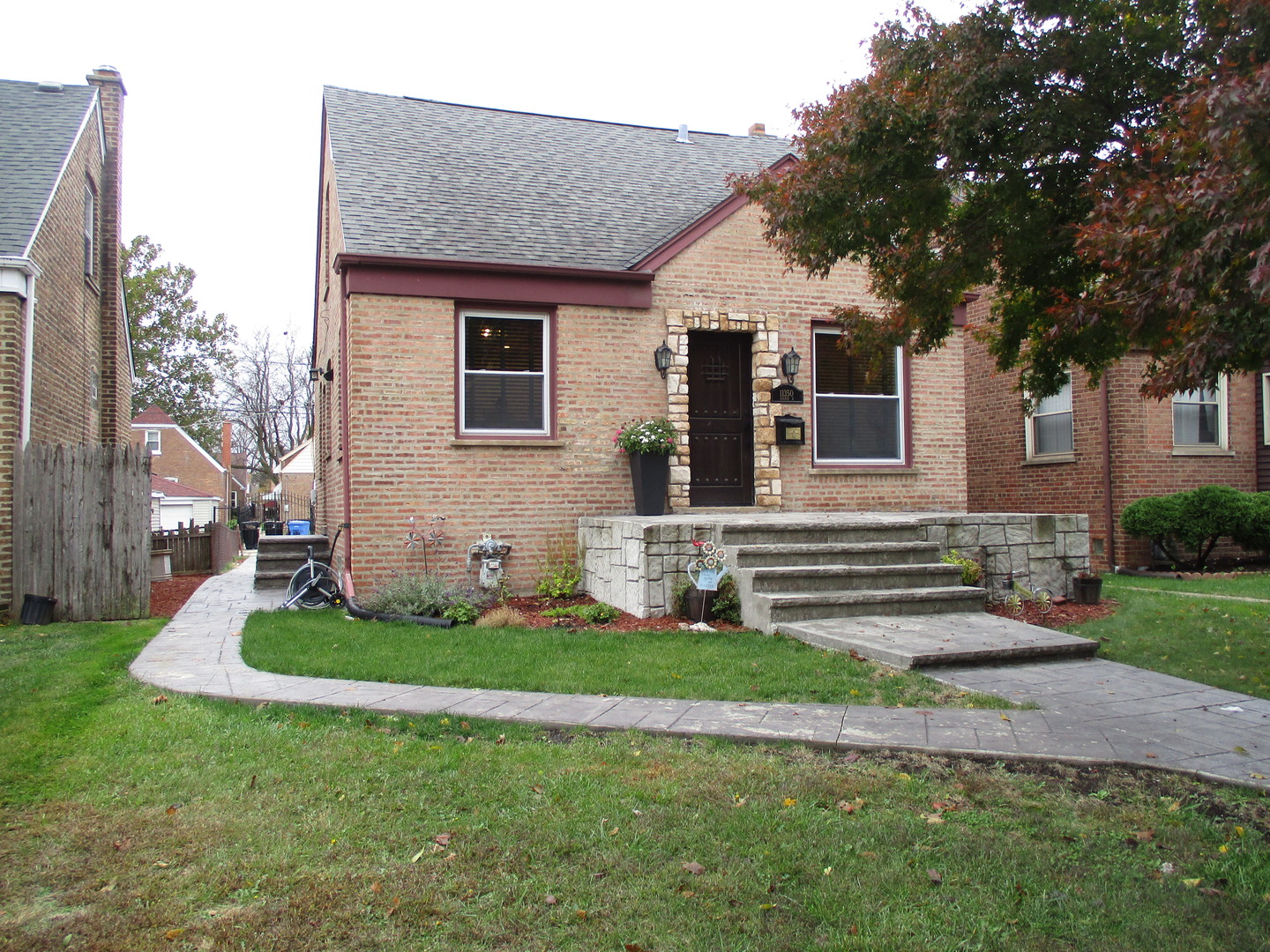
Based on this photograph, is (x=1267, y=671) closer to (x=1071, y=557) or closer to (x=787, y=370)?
(x=1071, y=557)

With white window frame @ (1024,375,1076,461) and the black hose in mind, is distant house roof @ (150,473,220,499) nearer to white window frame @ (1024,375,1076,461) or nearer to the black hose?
the black hose

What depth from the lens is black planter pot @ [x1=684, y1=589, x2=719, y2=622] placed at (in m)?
7.81

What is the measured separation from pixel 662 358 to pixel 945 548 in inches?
151

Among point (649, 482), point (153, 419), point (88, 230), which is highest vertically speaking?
point (88, 230)

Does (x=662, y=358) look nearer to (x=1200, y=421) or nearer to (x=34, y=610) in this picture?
(x=34, y=610)

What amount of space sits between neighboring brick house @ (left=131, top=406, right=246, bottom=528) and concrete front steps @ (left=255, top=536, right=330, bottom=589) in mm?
29184

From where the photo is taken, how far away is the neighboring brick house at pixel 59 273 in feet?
29.6

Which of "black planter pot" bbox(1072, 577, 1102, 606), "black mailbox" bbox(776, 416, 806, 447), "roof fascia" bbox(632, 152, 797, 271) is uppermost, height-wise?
"roof fascia" bbox(632, 152, 797, 271)

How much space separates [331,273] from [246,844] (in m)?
11.0

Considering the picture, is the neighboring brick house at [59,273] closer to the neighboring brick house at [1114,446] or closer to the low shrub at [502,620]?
the low shrub at [502,620]

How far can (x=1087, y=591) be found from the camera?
8.68 m

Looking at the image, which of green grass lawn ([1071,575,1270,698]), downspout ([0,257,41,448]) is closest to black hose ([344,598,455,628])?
downspout ([0,257,41,448])

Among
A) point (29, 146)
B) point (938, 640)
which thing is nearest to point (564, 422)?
point (938, 640)

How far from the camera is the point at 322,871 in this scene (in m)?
2.96
